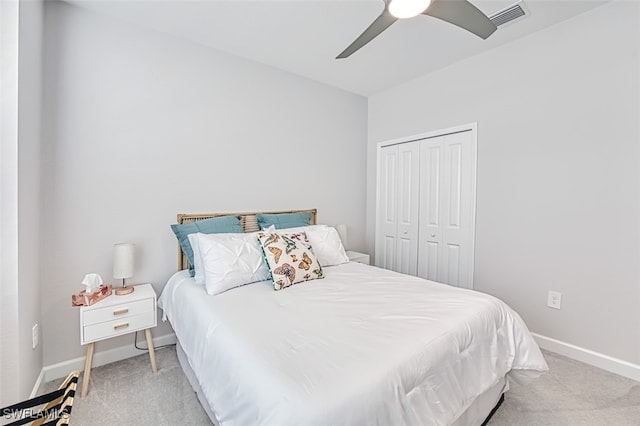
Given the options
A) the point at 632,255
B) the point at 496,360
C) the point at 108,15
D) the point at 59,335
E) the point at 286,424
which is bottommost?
the point at 59,335

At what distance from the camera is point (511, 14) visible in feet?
7.34

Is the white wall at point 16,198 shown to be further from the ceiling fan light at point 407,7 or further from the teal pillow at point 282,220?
the ceiling fan light at point 407,7

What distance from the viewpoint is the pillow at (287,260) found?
81.3 inches

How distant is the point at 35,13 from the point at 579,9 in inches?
147

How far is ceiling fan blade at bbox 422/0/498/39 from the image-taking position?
5.17 feet

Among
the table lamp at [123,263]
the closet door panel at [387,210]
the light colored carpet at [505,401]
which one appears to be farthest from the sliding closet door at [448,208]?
the table lamp at [123,263]

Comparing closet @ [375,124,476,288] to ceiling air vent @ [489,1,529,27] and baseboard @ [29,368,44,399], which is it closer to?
ceiling air vent @ [489,1,529,27]

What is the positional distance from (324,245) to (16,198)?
1999mm

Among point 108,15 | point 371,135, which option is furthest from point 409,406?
point 371,135

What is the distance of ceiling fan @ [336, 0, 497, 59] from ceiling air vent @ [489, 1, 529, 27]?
2.02 feet

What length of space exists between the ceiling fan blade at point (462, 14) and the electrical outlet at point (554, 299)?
2.12m

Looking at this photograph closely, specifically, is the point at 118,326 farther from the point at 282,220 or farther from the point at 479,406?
the point at 479,406

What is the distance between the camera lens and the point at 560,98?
241 cm

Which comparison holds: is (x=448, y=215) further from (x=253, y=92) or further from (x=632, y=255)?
(x=253, y=92)
